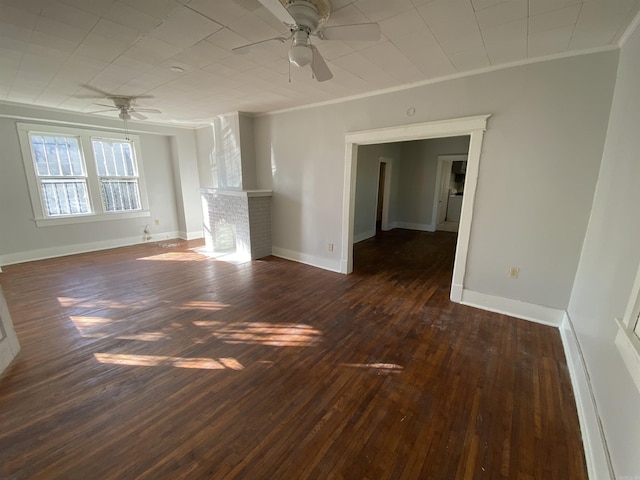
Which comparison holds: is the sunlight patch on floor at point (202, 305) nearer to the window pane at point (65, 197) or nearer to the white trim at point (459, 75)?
the white trim at point (459, 75)

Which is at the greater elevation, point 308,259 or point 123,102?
point 123,102

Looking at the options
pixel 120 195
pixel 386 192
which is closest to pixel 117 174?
pixel 120 195

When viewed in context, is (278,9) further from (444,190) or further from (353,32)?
(444,190)

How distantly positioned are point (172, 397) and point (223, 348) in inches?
22.3

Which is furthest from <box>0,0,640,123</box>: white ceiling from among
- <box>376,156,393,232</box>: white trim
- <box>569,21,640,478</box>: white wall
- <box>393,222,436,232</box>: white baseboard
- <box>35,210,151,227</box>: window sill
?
<box>393,222,436,232</box>: white baseboard

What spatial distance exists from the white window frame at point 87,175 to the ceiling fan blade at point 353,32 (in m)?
5.58

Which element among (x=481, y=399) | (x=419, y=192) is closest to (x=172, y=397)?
(x=481, y=399)

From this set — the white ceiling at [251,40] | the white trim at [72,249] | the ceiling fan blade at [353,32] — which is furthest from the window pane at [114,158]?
the ceiling fan blade at [353,32]

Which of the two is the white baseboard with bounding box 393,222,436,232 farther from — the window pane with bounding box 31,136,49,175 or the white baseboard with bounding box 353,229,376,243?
the window pane with bounding box 31,136,49,175

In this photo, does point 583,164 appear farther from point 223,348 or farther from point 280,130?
point 280,130

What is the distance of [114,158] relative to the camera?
5.55 meters

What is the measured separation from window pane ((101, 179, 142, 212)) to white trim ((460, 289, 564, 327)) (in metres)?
6.65

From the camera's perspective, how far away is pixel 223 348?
2355 mm

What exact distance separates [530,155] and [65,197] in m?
7.33
